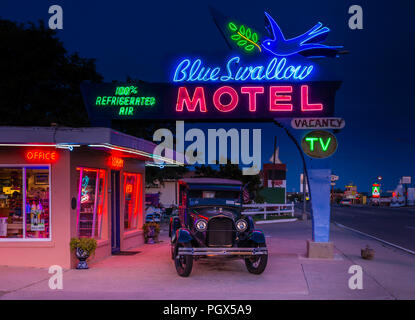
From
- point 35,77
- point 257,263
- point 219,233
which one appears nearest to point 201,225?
point 219,233

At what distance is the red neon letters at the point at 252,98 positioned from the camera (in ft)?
44.1

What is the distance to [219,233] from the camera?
35.8 feet

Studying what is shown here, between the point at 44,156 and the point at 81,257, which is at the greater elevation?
the point at 44,156

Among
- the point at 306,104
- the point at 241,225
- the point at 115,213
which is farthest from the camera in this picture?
the point at 115,213

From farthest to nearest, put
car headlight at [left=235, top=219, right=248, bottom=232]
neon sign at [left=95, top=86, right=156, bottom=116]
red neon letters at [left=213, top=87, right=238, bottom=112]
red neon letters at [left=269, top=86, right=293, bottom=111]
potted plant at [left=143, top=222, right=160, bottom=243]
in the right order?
potted plant at [left=143, top=222, right=160, bottom=243], neon sign at [left=95, top=86, right=156, bottom=116], red neon letters at [left=213, top=87, right=238, bottom=112], red neon letters at [left=269, top=86, right=293, bottom=111], car headlight at [left=235, top=219, right=248, bottom=232]

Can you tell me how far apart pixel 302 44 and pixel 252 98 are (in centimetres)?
229

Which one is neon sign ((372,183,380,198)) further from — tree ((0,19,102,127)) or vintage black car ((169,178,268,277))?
vintage black car ((169,178,268,277))

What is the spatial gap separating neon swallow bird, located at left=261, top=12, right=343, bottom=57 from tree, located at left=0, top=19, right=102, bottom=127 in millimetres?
17536

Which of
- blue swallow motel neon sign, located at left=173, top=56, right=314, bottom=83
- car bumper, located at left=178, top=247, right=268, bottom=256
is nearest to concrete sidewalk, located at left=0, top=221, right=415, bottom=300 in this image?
car bumper, located at left=178, top=247, right=268, bottom=256

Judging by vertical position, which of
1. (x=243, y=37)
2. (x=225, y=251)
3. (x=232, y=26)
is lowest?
(x=225, y=251)

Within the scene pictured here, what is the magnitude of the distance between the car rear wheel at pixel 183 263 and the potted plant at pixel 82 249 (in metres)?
2.30

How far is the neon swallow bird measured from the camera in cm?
1375

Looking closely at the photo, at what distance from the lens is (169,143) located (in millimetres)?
31828

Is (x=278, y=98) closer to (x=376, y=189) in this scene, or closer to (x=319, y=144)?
(x=319, y=144)
